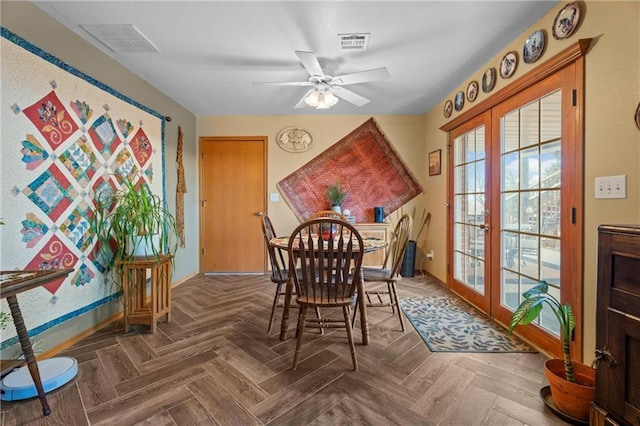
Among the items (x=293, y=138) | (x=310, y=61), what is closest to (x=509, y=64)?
(x=310, y=61)

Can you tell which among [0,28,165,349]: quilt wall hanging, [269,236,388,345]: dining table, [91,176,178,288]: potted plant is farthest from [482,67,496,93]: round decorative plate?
[0,28,165,349]: quilt wall hanging

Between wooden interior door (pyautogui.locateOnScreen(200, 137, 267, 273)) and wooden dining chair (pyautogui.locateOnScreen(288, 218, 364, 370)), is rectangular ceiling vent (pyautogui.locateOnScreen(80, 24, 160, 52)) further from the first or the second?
wooden dining chair (pyautogui.locateOnScreen(288, 218, 364, 370))

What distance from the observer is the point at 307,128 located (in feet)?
13.3

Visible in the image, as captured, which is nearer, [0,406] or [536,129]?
[0,406]

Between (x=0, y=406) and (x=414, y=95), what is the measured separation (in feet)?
13.9

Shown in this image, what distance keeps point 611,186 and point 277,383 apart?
2174 mm

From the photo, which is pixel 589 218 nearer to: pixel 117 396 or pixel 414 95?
pixel 414 95

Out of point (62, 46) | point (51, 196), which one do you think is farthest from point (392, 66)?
point (51, 196)

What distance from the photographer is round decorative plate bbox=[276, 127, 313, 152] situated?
4.04 metres

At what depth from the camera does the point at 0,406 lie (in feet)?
4.58

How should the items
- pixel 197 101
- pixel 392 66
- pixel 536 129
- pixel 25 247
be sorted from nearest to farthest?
1. pixel 25 247
2. pixel 536 129
3. pixel 392 66
4. pixel 197 101

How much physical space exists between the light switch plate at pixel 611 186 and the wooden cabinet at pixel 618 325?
0.52 metres

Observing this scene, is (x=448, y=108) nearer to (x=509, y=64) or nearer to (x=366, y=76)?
(x=509, y=64)

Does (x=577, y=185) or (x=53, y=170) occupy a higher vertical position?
(x=53, y=170)
